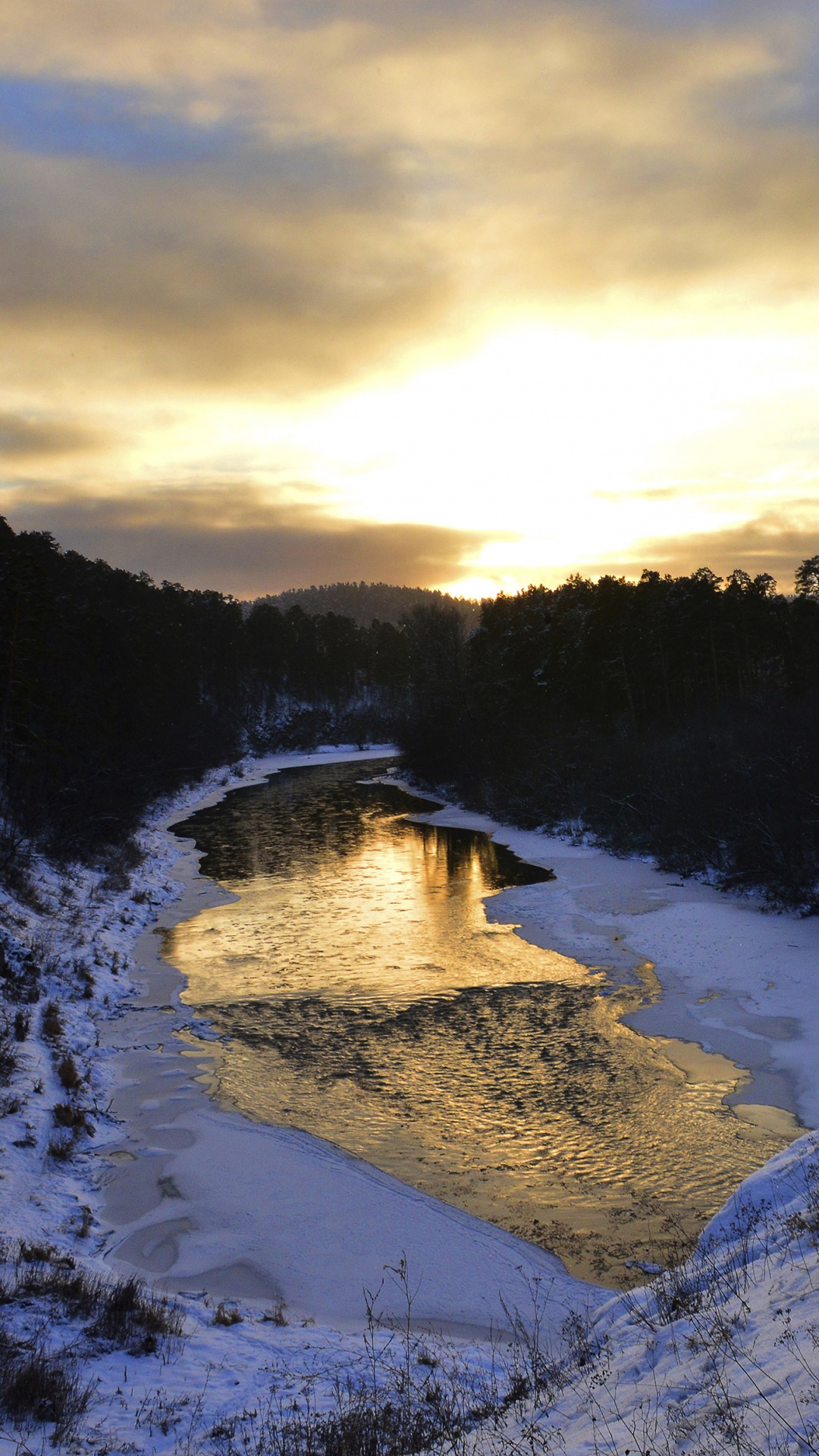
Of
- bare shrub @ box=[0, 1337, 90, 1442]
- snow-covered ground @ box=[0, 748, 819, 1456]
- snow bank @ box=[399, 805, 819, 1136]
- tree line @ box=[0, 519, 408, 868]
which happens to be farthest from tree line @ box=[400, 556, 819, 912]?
bare shrub @ box=[0, 1337, 90, 1442]

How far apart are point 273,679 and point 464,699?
63.9m

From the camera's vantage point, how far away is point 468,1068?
44.8 ft

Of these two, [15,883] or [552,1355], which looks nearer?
[552,1355]

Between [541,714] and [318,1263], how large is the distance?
4812 cm

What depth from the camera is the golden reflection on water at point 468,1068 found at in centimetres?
996

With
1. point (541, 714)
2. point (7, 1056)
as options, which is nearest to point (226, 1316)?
point (7, 1056)

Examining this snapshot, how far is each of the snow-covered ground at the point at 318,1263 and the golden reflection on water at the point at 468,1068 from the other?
689 millimetres

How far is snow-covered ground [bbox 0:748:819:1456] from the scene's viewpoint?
17.6 feet

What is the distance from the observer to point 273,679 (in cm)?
11731

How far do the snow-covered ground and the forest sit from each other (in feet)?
27.0

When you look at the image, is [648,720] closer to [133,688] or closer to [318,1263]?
[133,688]

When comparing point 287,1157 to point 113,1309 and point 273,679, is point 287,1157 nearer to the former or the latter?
point 113,1309

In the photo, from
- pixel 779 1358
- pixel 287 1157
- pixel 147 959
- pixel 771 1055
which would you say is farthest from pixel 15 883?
pixel 779 1358

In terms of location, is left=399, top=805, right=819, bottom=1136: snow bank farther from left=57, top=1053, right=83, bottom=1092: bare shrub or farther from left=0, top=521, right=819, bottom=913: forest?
left=57, top=1053, right=83, bottom=1092: bare shrub
